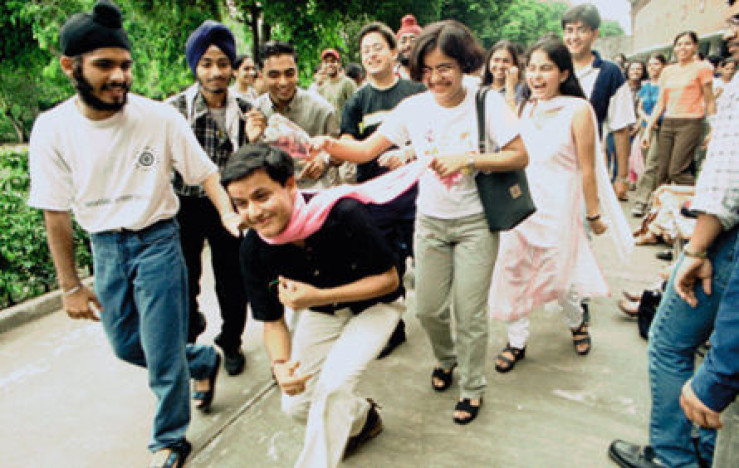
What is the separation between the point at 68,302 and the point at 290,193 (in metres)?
1.19

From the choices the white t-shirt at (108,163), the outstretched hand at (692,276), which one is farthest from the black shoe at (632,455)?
the white t-shirt at (108,163)

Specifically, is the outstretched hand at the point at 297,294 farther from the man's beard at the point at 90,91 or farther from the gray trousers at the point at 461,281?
the man's beard at the point at 90,91

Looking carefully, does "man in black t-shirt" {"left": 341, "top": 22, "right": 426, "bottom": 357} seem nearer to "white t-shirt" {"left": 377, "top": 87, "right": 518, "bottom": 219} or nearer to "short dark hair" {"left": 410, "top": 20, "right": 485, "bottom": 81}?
"white t-shirt" {"left": 377, "top": 87, "right": 518, "bottom": 219}

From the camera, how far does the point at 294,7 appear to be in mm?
7223

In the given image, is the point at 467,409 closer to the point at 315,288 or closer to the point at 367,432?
the point at 367,432

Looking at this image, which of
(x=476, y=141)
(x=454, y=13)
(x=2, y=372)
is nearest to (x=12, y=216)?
(x=2, y=372)

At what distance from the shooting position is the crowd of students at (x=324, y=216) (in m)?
2.11

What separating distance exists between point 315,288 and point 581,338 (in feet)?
6.88

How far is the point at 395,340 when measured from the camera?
3.47m

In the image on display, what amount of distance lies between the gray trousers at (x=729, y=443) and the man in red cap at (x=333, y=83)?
5.43 metres

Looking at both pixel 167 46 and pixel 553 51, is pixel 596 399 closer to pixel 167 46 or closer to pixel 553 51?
pixel 553 51

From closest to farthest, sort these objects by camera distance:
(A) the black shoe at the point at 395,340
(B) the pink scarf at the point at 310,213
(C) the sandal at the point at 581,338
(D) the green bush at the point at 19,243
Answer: (B) the pink scarf at the point at 310,213 < (C) the sandal at the point at 581,338 < (A) the black shoe at the point at 395,340 < (D) the green bush at the point at 19,243

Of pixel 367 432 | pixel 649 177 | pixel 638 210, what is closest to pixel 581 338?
pixel 367 432

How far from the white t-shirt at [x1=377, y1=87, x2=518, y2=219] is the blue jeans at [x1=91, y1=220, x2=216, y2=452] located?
1.32 metres
